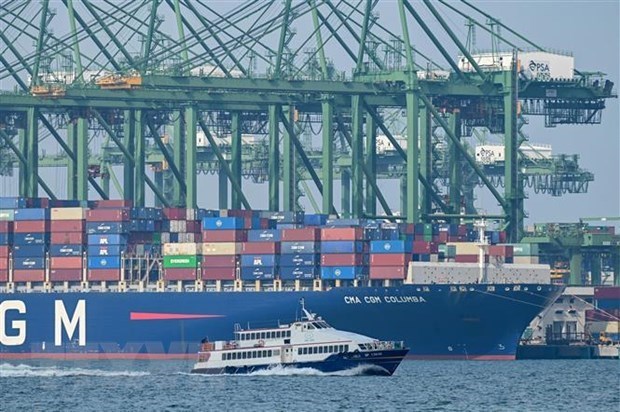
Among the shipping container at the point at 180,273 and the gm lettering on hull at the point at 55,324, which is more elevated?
the shipping container at the point at 180,273

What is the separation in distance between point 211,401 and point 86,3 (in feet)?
125

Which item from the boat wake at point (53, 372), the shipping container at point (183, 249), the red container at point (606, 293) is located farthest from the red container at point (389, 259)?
the red container at point (606, 293)

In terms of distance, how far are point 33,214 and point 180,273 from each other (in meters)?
7.65

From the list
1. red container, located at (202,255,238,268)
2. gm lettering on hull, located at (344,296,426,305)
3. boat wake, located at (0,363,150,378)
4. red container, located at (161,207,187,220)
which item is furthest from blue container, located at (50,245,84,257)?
gm lettering on hull, located at (344,296,426,305)

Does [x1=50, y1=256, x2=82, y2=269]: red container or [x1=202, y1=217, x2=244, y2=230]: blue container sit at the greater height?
[x1=202, y1=217, x2=244, y2=230]: blue container

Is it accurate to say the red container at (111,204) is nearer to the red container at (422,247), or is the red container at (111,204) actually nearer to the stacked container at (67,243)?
the stacked container at (67,243)

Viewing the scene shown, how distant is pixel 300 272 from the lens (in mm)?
102062

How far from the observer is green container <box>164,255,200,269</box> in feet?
343

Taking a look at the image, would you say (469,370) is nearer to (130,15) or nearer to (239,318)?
(239,318)

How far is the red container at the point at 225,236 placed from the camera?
Result: 104m

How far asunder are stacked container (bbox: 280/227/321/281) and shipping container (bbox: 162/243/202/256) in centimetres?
450

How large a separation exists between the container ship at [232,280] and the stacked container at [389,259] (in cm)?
5

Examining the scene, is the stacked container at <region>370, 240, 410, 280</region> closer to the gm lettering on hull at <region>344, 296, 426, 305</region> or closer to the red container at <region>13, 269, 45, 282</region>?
the gm lettering on hull at <region>344, 296, 426, 305</region>

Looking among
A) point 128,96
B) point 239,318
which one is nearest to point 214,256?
point 239,318
